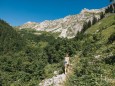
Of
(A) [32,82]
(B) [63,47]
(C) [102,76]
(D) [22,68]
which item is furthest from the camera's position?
(B) [63,47]

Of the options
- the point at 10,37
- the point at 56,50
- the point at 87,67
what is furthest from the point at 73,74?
the point at 10,37

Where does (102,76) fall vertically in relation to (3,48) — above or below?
below

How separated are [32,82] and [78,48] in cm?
2542

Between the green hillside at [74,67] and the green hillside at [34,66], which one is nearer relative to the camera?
the green hillside at [74,67]

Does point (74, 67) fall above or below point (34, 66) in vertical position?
below

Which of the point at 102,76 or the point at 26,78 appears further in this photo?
the point at 26,78

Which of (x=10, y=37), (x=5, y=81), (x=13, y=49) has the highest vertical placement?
(x=10, y=37)

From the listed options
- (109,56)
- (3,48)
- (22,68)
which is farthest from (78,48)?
(3,48)

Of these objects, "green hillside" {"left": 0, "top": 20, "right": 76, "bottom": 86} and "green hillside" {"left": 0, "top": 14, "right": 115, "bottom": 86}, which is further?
"green hillside" {"left": 0, "top": 20, "right": 76, "bottom": 86}

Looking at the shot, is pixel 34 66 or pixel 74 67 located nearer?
pixel 74 67

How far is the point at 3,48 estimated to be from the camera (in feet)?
433

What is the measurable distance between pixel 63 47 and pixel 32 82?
23.7 metres

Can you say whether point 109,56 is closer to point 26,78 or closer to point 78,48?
point 26,78

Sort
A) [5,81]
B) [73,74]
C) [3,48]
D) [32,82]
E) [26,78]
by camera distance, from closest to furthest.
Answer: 1. [73,74]
2. [32,82]
3. [26,78]
4. [5,81]
5. [3,48]
